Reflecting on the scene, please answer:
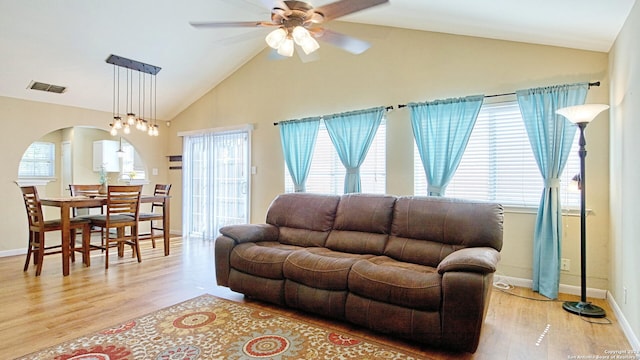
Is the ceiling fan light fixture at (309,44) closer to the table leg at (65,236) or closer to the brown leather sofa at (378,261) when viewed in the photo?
the brown leather sofa at (378,261)

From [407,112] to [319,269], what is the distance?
8.01 feet

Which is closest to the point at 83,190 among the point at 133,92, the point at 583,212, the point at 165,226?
the point at 165,226

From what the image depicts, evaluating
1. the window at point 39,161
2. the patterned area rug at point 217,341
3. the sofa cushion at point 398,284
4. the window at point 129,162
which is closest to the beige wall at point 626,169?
the sofa cushion at point 398,284

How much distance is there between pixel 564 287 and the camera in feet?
11.2

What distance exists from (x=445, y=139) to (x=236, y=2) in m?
3.08

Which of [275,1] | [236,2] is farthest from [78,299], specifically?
[236,2]

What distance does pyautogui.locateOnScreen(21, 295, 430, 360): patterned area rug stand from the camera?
7.23 feet

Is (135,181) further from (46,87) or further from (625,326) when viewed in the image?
(625,326)

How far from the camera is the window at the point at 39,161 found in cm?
717

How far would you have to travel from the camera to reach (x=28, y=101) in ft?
16.9

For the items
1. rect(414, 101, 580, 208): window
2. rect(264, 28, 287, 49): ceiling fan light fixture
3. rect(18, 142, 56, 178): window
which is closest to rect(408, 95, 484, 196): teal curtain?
rect(414, 101, 580, 208): window

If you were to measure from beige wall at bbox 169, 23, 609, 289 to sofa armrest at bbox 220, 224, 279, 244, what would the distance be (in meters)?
1.64

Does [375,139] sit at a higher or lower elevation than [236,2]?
lower

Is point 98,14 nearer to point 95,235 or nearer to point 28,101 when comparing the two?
point 28,101
